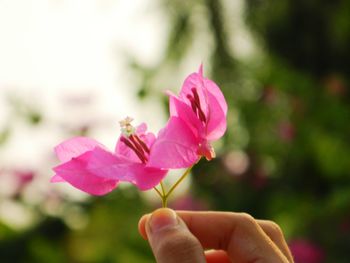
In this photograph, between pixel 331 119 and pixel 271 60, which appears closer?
pixel 331 119

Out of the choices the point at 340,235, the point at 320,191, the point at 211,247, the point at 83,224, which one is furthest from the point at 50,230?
the point at 211,247

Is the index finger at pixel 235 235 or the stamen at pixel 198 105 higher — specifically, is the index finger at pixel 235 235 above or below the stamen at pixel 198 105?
below

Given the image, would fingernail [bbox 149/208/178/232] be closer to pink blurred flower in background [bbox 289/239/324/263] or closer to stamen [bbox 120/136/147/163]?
stamen [bbox 120/136/147/163]

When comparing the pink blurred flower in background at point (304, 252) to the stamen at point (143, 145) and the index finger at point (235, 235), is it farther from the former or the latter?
the stamen at point (143, 145)

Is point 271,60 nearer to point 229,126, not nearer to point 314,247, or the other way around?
point 229,126

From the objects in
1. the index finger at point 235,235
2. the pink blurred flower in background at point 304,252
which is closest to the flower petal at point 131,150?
the index finger at point 235,235

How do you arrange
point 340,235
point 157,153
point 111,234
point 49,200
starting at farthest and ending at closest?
point 49,200, point 111,234, point 340,235, point 157,153

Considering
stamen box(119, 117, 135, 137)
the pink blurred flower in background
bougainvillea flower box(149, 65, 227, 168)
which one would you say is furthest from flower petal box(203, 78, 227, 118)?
the pink blurred flower in background
